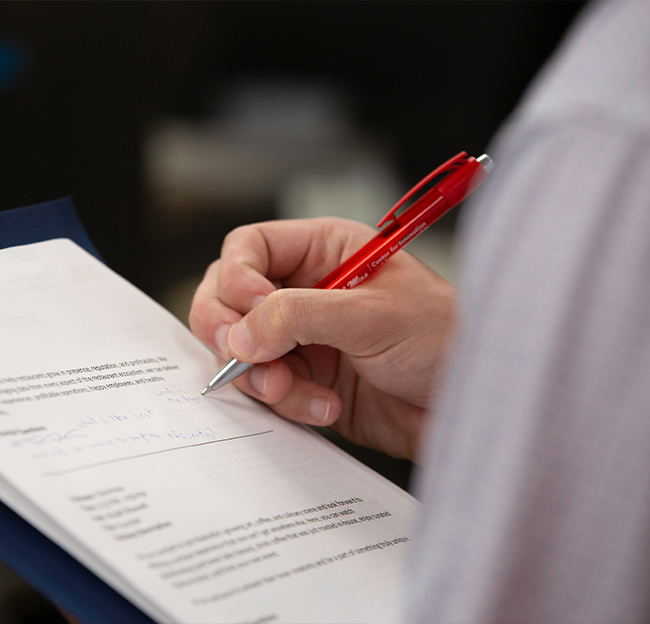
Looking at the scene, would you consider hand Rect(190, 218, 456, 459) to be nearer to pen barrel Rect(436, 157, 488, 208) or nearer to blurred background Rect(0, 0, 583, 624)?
pen barrel Rect(436, 157, 488, 208)

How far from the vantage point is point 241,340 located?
485 mm

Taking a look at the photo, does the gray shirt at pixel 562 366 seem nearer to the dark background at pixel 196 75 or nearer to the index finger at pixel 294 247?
the index finger at pixel 294 247

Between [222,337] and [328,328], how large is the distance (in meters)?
0.10

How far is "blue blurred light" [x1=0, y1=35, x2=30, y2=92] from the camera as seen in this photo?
1319mm

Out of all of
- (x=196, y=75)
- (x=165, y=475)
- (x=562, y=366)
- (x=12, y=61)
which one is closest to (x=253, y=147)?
(x=196, y=75)

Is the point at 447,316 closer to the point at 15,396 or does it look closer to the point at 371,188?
the point at 15,396

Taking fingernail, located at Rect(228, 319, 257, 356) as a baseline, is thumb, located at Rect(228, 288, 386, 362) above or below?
above

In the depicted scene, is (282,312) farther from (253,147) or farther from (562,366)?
(253,147)

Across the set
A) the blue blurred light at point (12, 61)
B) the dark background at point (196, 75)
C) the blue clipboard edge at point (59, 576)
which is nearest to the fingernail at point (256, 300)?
the blue clipboard edge at point (59, 576)

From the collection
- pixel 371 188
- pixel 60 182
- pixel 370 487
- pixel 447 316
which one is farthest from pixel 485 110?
pixel 370 487

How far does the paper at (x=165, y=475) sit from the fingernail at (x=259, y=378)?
0.01m

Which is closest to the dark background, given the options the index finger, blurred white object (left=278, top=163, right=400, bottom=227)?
blurred white object (left=278, top=163, right=400, bottom=227)

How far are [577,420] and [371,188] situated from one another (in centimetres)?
176

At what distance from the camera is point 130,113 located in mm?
1537
